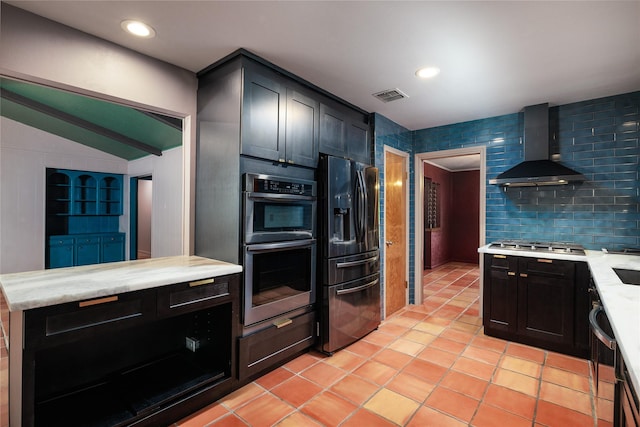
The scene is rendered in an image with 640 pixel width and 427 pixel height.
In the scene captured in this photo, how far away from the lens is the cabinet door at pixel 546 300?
2.71m

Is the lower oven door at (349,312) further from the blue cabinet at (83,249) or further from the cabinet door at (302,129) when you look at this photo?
the blue cabinet at (83,249)

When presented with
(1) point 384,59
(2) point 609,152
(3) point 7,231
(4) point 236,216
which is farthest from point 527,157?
(3) point 7,231

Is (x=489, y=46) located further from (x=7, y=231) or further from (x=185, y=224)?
(x=7, y=231)

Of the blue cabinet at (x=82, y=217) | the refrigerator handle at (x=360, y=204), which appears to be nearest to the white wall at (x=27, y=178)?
the blue cabinet at (x=82, y=217)

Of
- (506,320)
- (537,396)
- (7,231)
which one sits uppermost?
(7,231)

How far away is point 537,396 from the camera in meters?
2.12

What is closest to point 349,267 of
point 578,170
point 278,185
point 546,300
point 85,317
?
point 278,185

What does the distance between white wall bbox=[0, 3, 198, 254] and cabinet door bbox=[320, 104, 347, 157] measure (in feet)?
3.77

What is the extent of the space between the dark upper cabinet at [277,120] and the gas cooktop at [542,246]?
2.26 meters

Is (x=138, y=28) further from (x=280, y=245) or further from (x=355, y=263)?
(x=355, y=263)

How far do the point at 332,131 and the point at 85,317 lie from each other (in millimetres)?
2377

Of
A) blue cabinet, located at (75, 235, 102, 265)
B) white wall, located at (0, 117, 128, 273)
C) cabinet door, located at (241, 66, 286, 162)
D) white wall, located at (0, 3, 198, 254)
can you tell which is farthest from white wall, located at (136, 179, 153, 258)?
cabinet door, located at (241, 66, 286, 162)

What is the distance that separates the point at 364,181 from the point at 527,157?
1.88 meters

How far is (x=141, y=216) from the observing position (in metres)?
4.29
